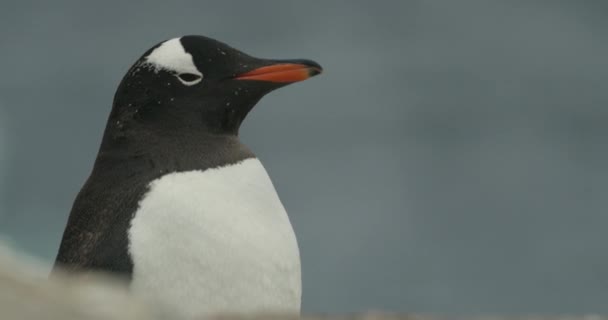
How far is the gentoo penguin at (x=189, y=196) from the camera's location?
545 cm

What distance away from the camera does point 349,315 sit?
10.4ft

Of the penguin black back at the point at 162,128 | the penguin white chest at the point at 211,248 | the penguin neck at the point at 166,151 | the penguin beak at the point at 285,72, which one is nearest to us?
the penguin white chest at the point at 211,248

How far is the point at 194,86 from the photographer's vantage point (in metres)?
6.45

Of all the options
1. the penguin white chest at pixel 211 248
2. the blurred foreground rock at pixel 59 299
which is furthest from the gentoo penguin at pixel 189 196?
the blurred foreground rock at pixel 59 299

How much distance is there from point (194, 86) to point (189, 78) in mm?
68

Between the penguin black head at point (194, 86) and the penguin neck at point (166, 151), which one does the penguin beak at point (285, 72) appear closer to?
the penguin black head at point (194, 86)

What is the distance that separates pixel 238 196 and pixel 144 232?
58cm

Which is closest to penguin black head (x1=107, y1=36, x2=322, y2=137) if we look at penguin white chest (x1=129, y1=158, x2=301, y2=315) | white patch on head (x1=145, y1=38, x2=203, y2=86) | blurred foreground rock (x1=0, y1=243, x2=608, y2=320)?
white patch on head (x1=145, y1=38, x2=203, y2=86)

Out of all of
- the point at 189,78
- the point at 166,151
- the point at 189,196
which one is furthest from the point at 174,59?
the point at 189,196

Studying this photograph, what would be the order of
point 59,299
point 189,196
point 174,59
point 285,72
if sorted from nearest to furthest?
point 59,299
point 189,196
point 174,59
point 285,72

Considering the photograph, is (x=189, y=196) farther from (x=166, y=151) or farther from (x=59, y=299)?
(x=59, y=299)

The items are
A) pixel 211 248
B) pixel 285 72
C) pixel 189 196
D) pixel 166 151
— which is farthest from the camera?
pixel 285 72

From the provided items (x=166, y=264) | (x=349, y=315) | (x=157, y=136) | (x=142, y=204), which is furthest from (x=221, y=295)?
(x=349, y=315)

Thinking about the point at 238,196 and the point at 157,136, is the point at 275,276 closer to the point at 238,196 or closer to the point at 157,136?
the point at 238,196
